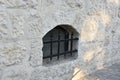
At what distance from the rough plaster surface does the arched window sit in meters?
0.12

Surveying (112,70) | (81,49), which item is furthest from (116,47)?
(81,49)

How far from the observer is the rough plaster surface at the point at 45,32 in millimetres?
2400

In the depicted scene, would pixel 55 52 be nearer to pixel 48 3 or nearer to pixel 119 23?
pixel 48 3

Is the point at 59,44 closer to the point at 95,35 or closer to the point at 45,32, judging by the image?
the point at 45,32

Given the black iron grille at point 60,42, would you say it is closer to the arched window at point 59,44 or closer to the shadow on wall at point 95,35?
the arched window at point 59,44

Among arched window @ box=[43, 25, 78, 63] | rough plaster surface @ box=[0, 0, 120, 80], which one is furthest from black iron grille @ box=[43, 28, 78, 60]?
rough plaster surface @ box=[0, 0, 120, 80]

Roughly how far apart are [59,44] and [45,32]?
1.85 feet

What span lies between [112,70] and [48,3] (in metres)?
2.07

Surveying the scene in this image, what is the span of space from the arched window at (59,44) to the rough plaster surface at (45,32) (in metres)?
0.12

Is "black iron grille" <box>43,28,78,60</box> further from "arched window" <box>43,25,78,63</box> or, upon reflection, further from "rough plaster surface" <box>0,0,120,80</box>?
"rough plaster surface" <box>0,0,120,80</box>

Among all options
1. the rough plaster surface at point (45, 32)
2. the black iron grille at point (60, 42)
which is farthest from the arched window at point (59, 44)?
the rough plaster surface at point (45, 32)

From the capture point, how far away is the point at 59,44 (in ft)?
11.0

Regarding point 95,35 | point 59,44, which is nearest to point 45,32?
point 59,44

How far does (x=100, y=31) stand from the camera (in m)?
4.10
